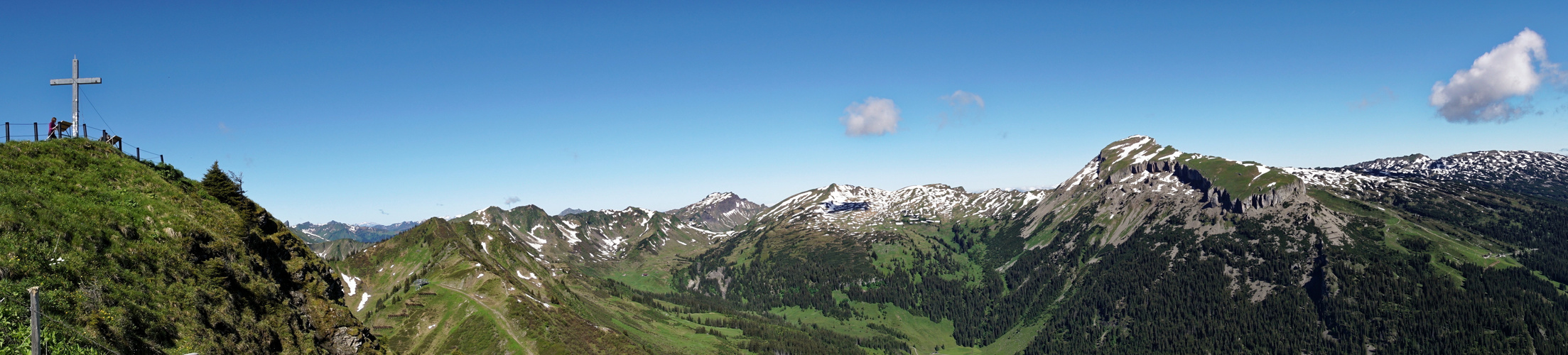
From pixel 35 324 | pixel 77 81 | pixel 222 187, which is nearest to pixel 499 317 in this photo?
pixel 222 187

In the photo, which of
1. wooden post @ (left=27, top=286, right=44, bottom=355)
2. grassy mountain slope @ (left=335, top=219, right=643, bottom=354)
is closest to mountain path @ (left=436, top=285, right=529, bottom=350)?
grassy mountain slope @ (left=335, top=219, right=643, bottom=354)

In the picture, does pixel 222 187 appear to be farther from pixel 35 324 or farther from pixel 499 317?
pixel 499 317

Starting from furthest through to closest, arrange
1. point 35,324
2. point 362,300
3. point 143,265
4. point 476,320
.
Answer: point 362,300 < point 476,320 < point 143,265 < point 35,324

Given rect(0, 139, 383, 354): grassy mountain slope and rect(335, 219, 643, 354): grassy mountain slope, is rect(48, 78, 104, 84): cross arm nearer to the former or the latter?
rect(0, 139, 383, 354): grassy mountain slope

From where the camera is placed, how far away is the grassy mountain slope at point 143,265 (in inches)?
1273

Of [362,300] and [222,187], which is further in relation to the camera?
[362,300]

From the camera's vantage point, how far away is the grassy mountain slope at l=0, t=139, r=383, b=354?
32344mm

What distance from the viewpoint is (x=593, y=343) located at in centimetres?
16800

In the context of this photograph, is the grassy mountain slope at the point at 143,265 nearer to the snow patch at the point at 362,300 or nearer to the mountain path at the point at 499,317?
the mountain path at the point at 499,317

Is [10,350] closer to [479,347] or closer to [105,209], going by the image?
[105,209]

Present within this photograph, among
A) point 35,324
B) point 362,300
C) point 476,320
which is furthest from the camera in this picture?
point 362,300

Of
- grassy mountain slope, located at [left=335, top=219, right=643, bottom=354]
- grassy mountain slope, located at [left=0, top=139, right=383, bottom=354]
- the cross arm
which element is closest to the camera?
grassy mountain slope, located at [left=0, top=139, right=383, bottom=354]

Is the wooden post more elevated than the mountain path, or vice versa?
the wooden post

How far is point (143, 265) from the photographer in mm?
40469
